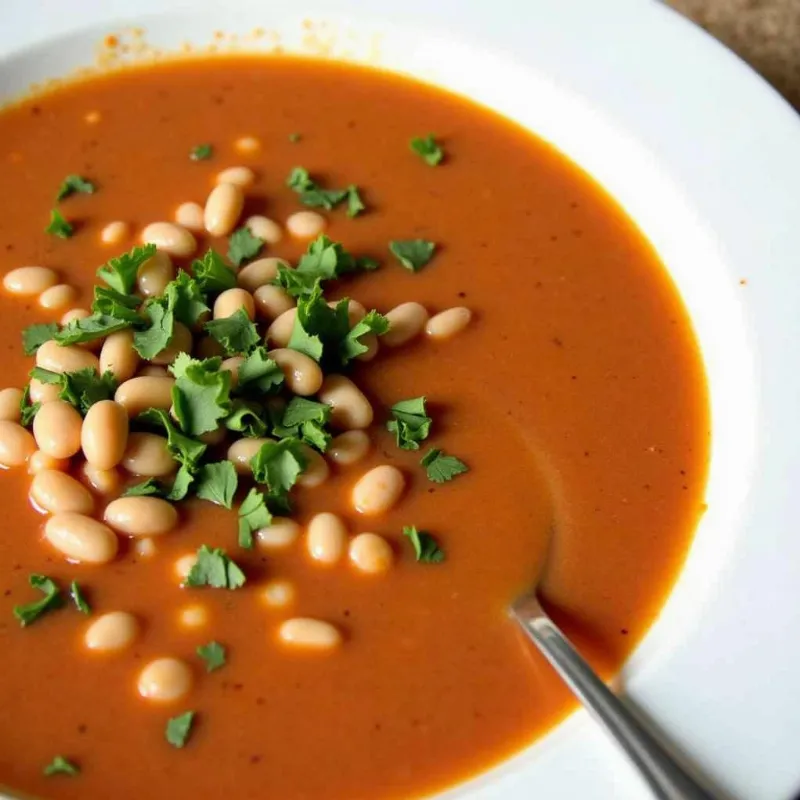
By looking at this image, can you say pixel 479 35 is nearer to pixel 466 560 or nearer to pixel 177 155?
pixel 177 155

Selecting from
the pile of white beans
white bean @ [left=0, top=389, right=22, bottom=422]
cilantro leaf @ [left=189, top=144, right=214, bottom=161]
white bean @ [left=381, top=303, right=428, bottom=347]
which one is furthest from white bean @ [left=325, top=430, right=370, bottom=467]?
cilantro leaf @ [left=189, top=144, right=214, bottom=161]

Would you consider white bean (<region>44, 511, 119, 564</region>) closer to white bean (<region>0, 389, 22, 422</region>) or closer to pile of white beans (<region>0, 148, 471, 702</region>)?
pile of white beans (<region>0, 148, 471, 702</region>)

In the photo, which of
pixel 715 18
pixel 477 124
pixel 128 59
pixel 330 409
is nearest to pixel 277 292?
pixel 330 409

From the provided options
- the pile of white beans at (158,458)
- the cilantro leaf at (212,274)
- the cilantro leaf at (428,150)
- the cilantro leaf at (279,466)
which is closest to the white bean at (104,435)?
the pile of white beans at (158,458)

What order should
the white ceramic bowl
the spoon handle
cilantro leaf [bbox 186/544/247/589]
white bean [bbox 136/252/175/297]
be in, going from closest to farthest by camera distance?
the spoon handle
the white ceramic bowl
cilantro leaf [bbox 186/544/247/589]
white bean [bbox 136/252/175/297]

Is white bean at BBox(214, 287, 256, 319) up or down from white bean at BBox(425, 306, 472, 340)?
up

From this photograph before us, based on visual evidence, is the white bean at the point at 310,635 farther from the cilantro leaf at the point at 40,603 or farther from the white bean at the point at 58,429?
the white bean at the point at 58,429
